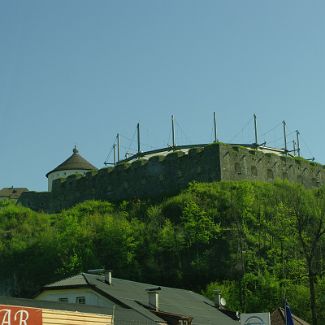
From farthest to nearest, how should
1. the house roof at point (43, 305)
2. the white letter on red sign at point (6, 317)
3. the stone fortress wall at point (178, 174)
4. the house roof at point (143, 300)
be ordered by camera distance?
the stone fortress wall at point (178, 174)
the house roof at point (143, 300)
the house roof at point (43, 305)
the white letter on red sign at point (6, 317)

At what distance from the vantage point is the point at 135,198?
8356cm

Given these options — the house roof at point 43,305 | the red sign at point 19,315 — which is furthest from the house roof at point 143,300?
the red sign at point 19,315

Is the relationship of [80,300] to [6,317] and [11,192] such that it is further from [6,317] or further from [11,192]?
[11,192]

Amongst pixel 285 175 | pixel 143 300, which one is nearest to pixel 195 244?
pixel 285 175

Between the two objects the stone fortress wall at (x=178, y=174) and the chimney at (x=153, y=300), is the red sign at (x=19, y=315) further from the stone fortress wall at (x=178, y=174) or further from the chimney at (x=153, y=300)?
the stone fortress wall at (x=178, y=174)

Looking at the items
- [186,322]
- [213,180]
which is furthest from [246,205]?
[186,322]

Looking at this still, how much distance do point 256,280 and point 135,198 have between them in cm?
2193

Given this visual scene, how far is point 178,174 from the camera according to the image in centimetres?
8169

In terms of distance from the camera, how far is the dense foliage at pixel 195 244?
222 feet

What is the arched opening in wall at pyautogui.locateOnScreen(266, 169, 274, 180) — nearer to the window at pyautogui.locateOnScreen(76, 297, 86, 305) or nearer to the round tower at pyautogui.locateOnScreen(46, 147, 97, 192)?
the round tower at pyautogui.locateOnScreen(46, 147, 97, 192)

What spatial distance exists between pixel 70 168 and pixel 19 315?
90080 millimetres

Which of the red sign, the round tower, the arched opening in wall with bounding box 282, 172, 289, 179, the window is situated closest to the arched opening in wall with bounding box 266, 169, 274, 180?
the arched opening in wall with bounding box 282, 172, 289, 179

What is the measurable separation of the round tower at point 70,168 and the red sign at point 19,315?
87.6 m

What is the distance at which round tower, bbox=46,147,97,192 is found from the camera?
109375mm
